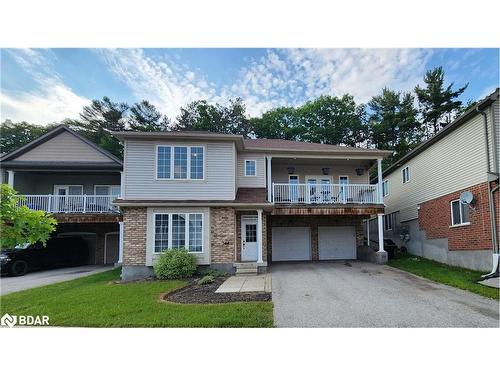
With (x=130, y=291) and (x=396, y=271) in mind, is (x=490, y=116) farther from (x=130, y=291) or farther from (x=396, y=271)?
(x=130, y=291)

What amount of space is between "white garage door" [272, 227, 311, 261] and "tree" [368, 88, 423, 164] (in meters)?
16.1

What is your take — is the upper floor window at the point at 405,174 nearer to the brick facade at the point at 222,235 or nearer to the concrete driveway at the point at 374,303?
the concrete driveway at the point at 374,303

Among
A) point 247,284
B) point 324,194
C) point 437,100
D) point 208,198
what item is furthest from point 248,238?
point 437,100

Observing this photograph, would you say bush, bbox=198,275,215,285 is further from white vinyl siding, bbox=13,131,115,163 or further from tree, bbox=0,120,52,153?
tree, bbox=0,120,52,153

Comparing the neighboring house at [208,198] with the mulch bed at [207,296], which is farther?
the neighboring house at [208,198]

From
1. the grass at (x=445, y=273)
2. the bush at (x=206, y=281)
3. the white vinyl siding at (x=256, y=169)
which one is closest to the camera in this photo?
the grass at (x=445, y=273)

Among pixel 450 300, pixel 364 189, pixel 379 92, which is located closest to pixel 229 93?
pixel 379 92

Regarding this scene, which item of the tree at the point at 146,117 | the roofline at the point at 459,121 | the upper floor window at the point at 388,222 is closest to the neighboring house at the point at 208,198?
the roofline at the point at 459,121

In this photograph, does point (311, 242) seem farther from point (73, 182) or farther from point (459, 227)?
point (73, 182)

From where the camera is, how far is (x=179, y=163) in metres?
12.2

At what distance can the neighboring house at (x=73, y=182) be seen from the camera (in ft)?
51.3

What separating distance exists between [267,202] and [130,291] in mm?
6045
